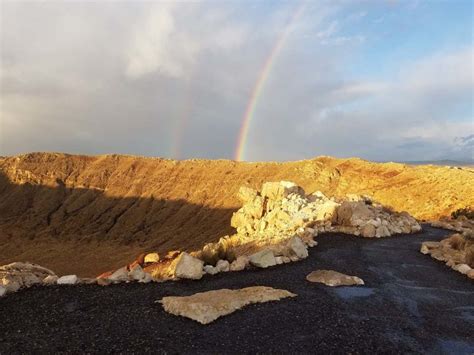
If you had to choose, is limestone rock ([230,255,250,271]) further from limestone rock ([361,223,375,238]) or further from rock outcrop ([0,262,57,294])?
limestone rock ([361,223,375,238])

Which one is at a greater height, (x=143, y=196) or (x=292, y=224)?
(x=143, y=196)

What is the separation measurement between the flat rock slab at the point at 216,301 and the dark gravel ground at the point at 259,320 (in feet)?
0.68

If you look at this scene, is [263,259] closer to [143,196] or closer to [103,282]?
[103,282]

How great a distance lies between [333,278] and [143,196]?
256 ft

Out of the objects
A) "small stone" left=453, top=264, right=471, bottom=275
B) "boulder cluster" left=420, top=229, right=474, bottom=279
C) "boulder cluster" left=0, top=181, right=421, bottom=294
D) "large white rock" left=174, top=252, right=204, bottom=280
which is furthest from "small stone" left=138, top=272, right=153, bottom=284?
"small stone" left=453, top=264, right=471, bottom=275

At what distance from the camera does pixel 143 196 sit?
88500mm

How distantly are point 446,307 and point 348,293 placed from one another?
102 inches

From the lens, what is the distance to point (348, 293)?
12.4 metres

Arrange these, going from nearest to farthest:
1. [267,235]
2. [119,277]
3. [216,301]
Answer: [216,301] → [119,277] → [267,235]

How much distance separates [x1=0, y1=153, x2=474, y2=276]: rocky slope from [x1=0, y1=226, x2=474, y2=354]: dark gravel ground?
109 feet

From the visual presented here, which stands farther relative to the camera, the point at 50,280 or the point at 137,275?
the point at 137,275

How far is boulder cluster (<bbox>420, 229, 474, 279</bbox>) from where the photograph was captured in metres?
16.3

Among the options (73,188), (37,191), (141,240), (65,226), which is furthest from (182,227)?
(37,191)

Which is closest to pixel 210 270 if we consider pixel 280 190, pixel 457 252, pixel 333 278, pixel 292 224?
pixel 333 278
